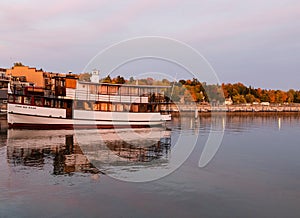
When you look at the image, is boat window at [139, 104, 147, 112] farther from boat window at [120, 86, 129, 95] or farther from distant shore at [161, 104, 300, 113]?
distant shore at [161, 104, 300, 113]

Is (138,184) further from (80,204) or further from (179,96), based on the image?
(179,96)

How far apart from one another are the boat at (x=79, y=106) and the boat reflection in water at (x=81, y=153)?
9597 mm

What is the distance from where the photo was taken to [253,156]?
24.8 m

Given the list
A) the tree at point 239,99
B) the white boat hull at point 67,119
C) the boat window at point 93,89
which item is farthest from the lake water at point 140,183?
the tree at point 239,99

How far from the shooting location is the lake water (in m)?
12.2

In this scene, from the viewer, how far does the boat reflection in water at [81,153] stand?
1917cm

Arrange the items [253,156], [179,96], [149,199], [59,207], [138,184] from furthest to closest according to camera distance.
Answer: [179,96] → [253,156] → [138,184] → [149,199] → [59,207]

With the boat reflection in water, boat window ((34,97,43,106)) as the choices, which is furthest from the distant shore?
the boat reflection in water

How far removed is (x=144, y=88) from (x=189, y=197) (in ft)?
107

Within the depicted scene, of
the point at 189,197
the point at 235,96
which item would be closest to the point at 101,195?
the point at 189,197

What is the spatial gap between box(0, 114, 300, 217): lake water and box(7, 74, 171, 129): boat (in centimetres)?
1424

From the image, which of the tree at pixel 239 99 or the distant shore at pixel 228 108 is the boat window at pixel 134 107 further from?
the tree at pixel 239 99

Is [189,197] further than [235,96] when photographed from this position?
No

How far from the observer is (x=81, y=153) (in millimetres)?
23375
